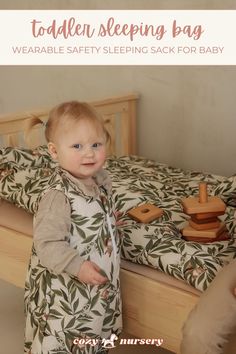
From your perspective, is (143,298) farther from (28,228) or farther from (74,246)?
(28,228)

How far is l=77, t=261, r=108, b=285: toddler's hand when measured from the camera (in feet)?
3.34

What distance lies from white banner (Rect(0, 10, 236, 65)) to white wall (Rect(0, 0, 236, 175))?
31 mm

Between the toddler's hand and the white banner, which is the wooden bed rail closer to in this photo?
the white banner

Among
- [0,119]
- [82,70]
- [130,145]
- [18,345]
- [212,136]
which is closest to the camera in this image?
[18,345]

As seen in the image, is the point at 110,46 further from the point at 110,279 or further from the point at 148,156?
the point at 110,279

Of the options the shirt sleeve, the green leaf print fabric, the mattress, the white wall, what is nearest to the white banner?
the white wall

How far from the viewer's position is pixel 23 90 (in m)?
2.72

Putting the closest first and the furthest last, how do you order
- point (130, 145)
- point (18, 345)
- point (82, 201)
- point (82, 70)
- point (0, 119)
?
point (82, 201) < point (18, 345) < point (0, 119) < point (130, 145) < point (82, 70)

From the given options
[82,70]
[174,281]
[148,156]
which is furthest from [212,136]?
[174,281]

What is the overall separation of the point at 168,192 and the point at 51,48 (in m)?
1.12

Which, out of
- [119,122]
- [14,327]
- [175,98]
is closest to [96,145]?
[14,327]

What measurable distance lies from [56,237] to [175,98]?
3.83ft

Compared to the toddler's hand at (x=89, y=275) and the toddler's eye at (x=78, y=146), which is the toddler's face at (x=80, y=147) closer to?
the toddler's eye at (x=78, y=146)

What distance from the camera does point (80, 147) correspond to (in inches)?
41.4
